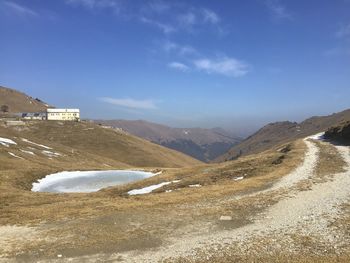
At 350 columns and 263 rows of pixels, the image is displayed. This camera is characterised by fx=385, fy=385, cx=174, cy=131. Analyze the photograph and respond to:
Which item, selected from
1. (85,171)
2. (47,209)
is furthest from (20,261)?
(85,171)

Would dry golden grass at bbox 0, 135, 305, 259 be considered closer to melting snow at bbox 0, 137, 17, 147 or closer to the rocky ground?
the rocky ground

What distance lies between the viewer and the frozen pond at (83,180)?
59406mm

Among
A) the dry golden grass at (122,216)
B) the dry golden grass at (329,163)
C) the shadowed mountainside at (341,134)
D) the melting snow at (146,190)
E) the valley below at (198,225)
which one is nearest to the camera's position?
the valley below at (198,225)

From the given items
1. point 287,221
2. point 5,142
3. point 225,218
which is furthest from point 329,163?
point 5,142

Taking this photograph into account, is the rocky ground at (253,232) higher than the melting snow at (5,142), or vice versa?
the melting snow at (5,142)

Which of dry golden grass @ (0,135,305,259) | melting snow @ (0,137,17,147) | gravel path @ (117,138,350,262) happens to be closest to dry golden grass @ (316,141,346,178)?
dry golden grass @ (0,135,305,259)

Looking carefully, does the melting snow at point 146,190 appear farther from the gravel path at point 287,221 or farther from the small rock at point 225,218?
the small rock at point 225,218

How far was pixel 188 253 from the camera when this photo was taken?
870 inches

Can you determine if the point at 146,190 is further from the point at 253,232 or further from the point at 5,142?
the point at 5,142

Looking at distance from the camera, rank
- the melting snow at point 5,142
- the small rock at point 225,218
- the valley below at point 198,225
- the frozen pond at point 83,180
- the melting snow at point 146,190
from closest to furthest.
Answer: the valley below at point 198,225 → the small rock at point 225,218 → the melting snow at point 146,190 → the frozen pond at point 83,180 → the melting snow at point 5,142

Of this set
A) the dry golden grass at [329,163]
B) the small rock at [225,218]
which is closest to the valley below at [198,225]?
the small rock at [225,218]

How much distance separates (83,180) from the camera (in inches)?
2694

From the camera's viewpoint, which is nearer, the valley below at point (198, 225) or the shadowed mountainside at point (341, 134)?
the valley below at point (198, 225)

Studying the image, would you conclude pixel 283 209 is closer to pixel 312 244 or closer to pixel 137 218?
pixel 312 244
